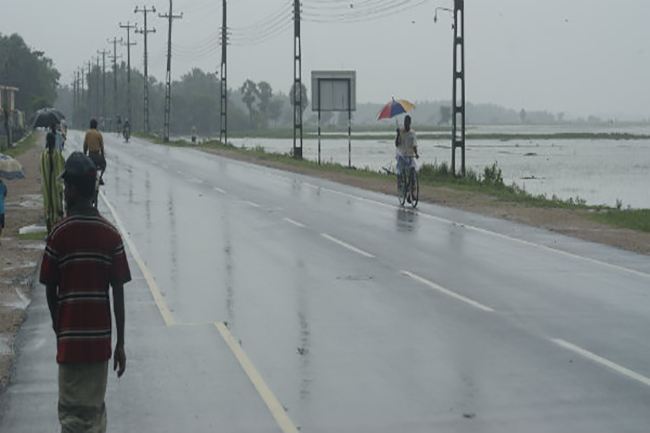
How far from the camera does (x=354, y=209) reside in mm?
25250

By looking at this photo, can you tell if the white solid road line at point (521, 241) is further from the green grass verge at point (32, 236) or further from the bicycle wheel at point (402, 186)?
the green grass verge at point (32, 236)

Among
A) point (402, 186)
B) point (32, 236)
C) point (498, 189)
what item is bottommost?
point (32, 236)

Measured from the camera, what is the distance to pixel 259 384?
28.8 ft

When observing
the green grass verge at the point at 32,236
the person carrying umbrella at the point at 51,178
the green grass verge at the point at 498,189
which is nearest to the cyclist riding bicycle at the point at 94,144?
the green grass verge at the point at 32,236

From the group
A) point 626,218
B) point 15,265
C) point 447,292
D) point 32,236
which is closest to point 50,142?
point 15,265

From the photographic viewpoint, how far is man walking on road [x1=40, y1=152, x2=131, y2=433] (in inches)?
229

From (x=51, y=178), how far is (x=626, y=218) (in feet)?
42.4

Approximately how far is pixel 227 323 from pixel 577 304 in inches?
170

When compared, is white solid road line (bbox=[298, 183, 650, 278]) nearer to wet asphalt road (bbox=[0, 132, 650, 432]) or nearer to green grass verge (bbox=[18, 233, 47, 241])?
wet asphalt road (bbox=[0, 132, 650, 432])

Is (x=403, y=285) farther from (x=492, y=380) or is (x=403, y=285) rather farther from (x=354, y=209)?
(x=354, y=209)

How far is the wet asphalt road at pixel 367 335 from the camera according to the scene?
312 inches

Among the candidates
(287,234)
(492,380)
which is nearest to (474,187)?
(287,234)

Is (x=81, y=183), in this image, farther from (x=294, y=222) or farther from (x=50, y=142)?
(x=294, y=222)

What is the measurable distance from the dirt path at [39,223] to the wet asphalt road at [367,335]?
0.35 metres
